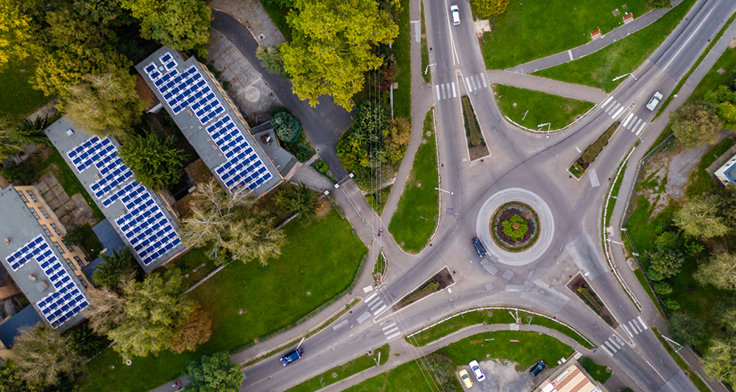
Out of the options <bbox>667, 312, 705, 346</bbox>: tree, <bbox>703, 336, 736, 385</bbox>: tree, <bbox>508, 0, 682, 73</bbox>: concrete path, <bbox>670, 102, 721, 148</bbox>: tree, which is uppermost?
<bbox>508, 0, 682, 73</bbox>: concrete path

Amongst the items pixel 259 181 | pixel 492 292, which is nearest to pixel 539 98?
pixel 492 292

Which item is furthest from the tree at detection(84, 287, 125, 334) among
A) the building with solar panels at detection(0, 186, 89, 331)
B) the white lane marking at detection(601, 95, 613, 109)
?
the white lane marking at detection(601, 95, 613, 109)

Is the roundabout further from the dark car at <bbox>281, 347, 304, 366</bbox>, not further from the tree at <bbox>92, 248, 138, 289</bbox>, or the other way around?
the tree at <bbox>92, 248, 138, 289</bbox>

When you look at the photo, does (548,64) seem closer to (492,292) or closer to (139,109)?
(492,292)

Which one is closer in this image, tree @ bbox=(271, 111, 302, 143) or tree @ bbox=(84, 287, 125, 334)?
tree @ bbox=(84, 287, 125, 334)

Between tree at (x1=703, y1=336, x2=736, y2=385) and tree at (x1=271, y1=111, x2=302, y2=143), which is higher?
tree at (x1=271, y1=111, x2=302, y2=143)
